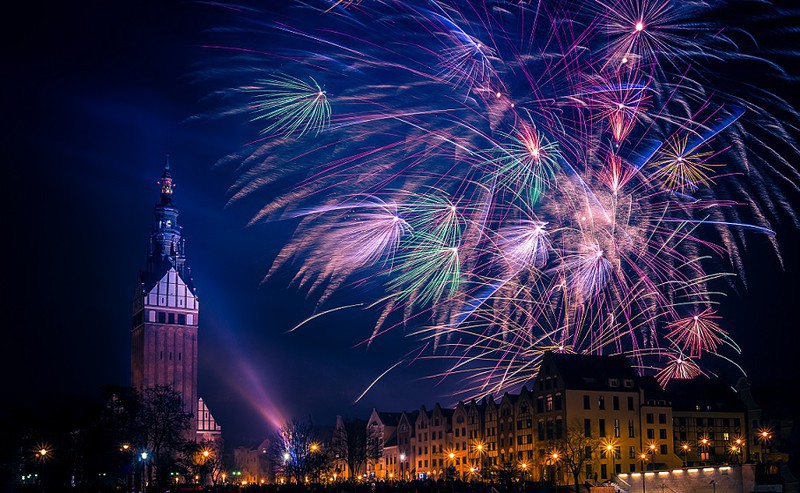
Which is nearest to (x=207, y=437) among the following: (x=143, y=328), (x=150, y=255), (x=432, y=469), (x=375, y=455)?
(x=143, y=328)

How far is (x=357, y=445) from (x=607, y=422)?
141 feet

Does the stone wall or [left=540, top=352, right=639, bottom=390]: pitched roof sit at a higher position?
[left=540, top=352, right=639, bottom=390]: pitched roof

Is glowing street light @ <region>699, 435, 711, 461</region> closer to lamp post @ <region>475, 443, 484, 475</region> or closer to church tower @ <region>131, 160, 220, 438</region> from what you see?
lamp post @ <region>475, 443, 484, 475</region>

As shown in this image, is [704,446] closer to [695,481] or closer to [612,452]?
[612,452]

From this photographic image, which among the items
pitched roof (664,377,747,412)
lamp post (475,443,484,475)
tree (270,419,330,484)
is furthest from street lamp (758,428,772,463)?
tree (270,419,330,484)

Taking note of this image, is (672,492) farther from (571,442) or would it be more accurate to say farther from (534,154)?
(534,154)

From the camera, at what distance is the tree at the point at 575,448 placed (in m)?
A: 80.9

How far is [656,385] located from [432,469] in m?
32.2

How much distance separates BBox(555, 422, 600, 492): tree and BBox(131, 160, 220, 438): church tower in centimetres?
8041

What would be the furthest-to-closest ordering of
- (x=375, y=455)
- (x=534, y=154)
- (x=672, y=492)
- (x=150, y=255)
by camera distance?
(x=150, y=255), (x=375, y=455), (x=672, y=492), (x=534, y=154)

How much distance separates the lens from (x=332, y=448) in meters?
128

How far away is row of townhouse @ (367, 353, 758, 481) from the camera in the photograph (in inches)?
3455

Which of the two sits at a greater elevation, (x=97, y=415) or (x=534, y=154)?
(x=534, y=154)

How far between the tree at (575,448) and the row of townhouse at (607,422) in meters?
0.45
